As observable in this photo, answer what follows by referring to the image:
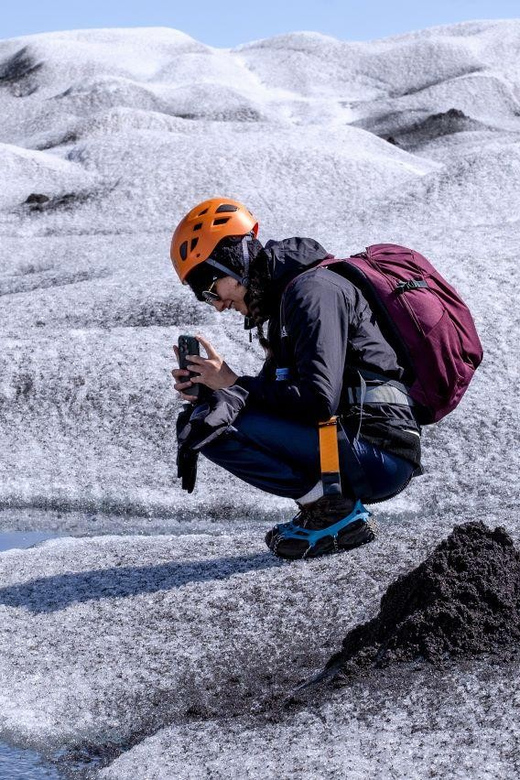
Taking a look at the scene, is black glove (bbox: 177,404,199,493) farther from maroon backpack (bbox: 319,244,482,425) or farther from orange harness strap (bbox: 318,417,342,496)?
maroon backpack (bbox: 319,244,482,425)

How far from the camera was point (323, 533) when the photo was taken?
22.3ft

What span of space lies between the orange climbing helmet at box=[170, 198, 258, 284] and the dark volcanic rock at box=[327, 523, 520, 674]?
2214mm

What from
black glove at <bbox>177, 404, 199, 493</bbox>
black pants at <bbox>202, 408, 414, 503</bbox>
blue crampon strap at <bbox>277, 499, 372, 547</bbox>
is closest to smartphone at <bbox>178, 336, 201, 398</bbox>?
black glove at <bbox>177, 404, 199, 493</bbox>

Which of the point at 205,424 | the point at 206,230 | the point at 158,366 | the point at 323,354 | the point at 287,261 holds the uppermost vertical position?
the point at 206,230

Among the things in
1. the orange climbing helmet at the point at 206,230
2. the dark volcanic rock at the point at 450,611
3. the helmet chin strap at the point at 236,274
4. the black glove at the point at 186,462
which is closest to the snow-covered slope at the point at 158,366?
the dark volcanic rock at the point at 450,611

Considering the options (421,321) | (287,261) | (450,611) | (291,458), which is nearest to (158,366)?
(291,458)

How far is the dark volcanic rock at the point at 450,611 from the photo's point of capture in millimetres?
5109

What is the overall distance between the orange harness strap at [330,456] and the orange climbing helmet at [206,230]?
1.25 meters

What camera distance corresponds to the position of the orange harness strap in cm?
625

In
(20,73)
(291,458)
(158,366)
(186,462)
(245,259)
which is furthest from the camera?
(20,73)

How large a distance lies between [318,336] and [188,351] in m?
0.95

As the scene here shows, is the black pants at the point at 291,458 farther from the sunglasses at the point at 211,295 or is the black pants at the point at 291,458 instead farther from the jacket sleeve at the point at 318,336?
the sunglasses at the point at 211,295

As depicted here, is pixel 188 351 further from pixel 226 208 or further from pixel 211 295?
pixel 226 208

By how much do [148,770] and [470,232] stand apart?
12.2 meters
